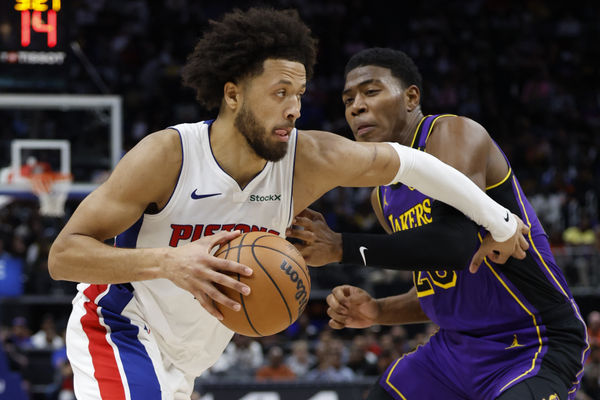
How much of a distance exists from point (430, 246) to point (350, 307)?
86 centimetres

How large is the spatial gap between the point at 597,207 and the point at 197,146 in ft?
36.9

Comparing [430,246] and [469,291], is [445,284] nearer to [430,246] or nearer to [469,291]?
[469,291]

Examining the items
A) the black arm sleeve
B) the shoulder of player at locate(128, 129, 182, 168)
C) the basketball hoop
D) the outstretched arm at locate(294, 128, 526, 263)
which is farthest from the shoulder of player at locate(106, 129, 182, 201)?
the basketball hoop

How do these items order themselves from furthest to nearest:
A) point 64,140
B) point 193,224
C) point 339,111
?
point 339,111 < point 64,140 < point 193,224

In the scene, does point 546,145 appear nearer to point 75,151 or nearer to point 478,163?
point 75,151

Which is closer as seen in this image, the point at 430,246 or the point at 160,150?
the point at 160,150

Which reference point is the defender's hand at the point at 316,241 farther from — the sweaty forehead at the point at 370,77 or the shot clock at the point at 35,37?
the shot clock at the point at 35,37

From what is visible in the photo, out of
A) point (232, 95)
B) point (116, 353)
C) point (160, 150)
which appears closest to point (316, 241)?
point (232, 95)

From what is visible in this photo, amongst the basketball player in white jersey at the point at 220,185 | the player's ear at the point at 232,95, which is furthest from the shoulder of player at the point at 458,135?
the player's ear at the point at 232,95

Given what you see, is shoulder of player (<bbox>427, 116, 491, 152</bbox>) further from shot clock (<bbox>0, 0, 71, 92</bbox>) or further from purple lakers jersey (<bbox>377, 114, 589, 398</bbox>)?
shot clock (<bbox>0, 0, 71, 92</bbox>)

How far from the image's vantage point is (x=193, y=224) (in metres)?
3.19

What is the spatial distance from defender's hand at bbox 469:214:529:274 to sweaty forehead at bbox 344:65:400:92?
3.76ft

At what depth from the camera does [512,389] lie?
3.34 metres

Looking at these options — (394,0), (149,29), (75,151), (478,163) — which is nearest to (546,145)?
(394,0)
